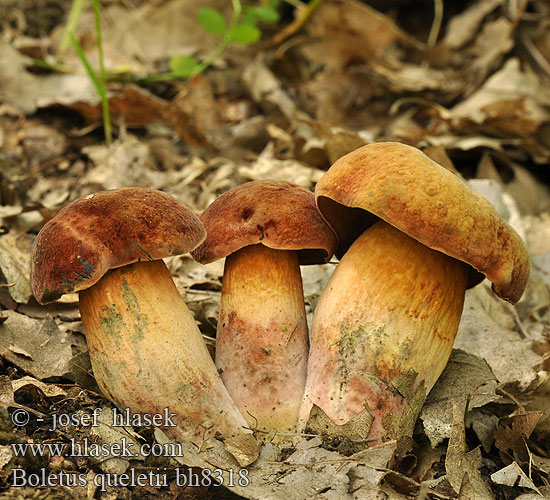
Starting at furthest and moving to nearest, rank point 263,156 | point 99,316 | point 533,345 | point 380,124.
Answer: point 380,124, point 263,156, point 533,345, point 99,316

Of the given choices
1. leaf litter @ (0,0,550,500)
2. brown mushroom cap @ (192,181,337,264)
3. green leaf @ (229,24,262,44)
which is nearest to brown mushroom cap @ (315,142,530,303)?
brown mushroom cap @ (192,181,337,264)

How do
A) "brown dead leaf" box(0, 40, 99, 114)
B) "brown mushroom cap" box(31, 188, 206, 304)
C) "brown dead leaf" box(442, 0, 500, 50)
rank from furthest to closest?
1. "brown dead leaf" box(442, 0, 500, 50)
2. "brown dead leaf" box(0, 40, 99, 114)
3. "brown mushroom cap" box(31, 188, 206, 304)

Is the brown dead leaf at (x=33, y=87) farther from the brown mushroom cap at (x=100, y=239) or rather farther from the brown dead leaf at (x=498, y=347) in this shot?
the brown dead leaf at (x=498, y=347)

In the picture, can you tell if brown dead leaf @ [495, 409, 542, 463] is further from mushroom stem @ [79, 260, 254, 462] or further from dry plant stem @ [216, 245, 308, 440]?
mushroom stem @ [79, 260, 254, 462]

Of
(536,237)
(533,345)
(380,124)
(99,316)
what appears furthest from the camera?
(380,124)

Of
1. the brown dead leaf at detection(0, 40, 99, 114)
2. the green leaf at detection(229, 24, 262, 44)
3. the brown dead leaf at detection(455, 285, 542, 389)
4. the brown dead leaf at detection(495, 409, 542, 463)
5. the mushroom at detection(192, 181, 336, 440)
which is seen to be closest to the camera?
the mushroom at detection(192, 181, 336, 440)

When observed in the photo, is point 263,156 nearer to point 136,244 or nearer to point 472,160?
point 472,160

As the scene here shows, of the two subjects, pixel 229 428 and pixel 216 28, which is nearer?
pixel 229 428

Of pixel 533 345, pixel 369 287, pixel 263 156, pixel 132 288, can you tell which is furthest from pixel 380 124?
pixel 132 288

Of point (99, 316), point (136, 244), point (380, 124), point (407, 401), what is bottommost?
point (380, 124)
